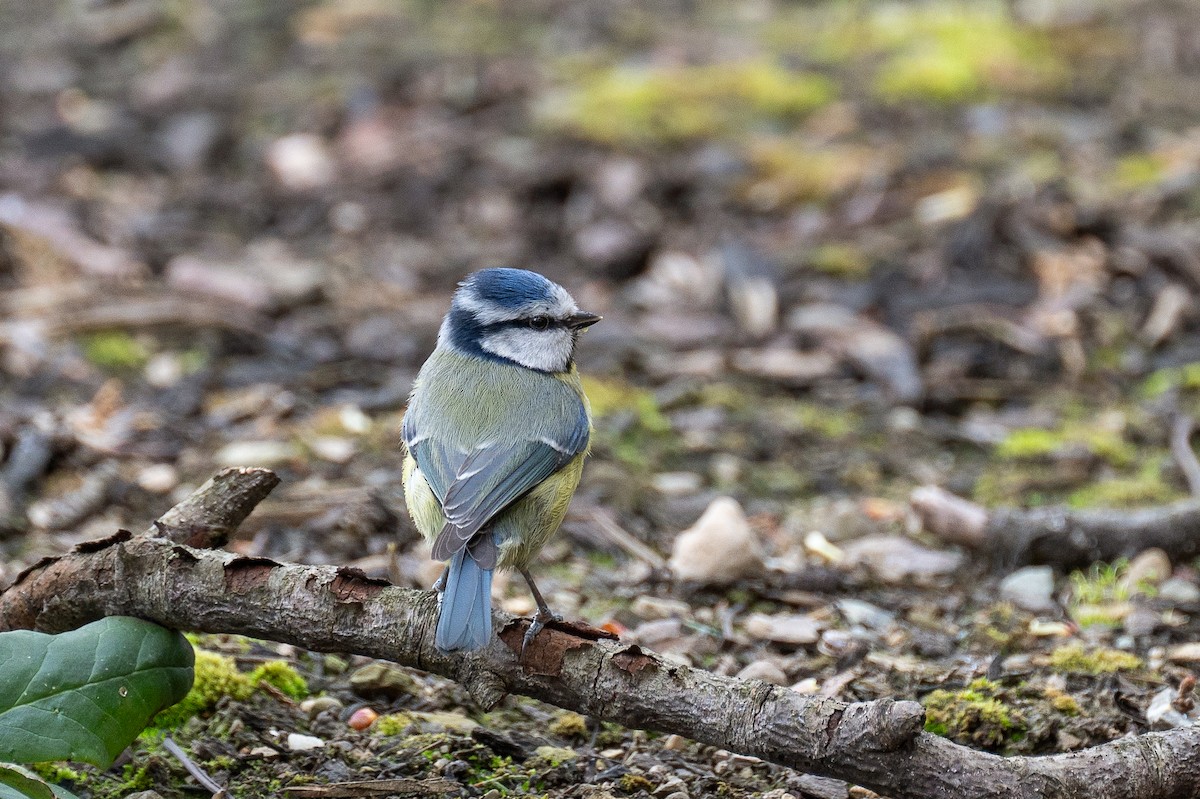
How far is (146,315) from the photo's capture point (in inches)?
200

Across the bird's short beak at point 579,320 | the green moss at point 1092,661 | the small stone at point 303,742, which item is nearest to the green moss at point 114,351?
the bird's short beak at point 579,320

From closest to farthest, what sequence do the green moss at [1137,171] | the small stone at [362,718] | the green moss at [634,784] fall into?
the green moss at [634,784], the small stone at [362,718], the green moss at [1137,171]

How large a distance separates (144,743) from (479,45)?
6282 mm

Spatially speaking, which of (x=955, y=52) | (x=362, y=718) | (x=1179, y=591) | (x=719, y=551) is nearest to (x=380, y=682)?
(x=362, y=718)

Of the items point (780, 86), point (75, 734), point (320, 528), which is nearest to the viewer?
point (75, 734)

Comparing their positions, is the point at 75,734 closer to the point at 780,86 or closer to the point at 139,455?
the point at 139,455

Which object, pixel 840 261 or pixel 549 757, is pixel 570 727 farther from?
pixel 840 261

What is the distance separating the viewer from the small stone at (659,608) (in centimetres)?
345

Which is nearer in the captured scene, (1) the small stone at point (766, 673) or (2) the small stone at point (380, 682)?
(2) the small stone at point (380, 682)

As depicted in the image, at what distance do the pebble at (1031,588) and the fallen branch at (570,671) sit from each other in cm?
129

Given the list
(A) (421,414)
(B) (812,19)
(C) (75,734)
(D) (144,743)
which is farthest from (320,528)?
(B) (812,19)

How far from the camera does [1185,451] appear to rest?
14.1 ft

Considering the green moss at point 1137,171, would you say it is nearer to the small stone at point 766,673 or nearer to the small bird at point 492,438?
the small bird at point 492,438

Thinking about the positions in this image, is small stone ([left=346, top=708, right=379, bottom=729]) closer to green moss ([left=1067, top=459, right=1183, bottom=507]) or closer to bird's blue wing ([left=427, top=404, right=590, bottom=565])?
bird's blue wing ([left=427, top=404, right=590, bottom=565])
